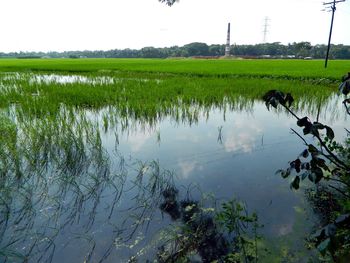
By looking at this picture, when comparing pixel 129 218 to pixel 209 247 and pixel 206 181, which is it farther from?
pixel 206 181

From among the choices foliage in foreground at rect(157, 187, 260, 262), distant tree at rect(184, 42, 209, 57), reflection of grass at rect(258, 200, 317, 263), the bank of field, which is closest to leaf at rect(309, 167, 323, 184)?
foliage in foreground at rect(157, 187, 260, 262)

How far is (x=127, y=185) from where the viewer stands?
340 cm

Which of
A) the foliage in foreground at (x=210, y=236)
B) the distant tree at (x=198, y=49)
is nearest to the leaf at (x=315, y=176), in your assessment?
the foliage in foreground at (x=210, y=236)

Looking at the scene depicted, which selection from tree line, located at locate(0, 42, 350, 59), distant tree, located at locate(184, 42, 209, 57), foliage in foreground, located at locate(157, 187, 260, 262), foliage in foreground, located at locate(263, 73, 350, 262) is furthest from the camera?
distant tree, located at locate(184, 42, 209, 57)

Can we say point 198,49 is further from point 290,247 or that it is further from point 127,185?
point 290,247

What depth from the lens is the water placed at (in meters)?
2.38

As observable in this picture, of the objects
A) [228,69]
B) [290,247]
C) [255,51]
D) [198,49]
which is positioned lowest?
[290,247]

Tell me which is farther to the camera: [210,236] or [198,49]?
[198,49]

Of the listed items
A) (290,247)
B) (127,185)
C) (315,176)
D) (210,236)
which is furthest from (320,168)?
(127,185)

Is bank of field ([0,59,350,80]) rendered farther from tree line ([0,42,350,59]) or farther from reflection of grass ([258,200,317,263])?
tree line ([0,42,350,59])

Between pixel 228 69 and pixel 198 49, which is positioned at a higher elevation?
pixel 198 49

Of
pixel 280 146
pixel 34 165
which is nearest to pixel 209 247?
pixel 34 165

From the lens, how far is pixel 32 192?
3.09 metres

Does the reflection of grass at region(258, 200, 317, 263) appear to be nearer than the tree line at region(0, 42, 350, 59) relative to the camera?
Yes
